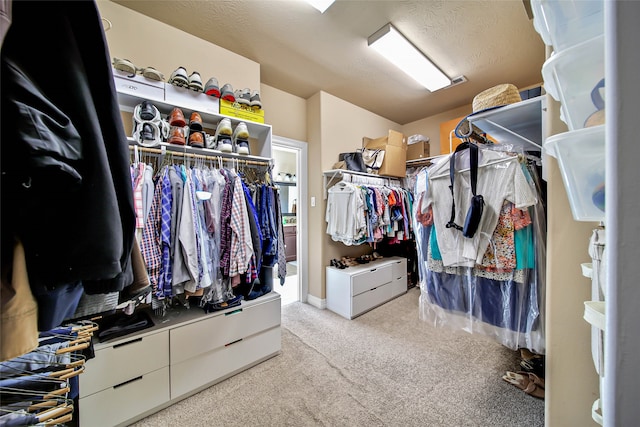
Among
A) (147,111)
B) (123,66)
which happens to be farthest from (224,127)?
(123,66)

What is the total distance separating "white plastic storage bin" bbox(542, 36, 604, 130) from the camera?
46cm

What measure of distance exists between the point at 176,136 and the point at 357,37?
5.58 feet

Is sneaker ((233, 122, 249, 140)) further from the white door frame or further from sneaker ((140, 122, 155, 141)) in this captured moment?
the white door frame

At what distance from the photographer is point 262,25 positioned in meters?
1.86

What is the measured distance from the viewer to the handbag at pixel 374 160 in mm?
3205

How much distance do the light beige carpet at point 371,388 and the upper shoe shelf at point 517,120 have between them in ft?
5.19

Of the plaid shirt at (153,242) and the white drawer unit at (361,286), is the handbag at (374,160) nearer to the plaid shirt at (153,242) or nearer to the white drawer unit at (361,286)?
the white drawer unit at (361,286)

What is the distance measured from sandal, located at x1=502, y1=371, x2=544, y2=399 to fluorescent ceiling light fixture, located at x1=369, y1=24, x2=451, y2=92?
2.77 m

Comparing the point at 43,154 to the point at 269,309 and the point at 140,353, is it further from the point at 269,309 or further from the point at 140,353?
the point at 269,309

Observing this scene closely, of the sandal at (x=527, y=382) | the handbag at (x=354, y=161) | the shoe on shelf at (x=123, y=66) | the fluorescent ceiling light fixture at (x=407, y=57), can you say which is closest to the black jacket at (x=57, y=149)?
the shoe on shelf at (x=123, y=66)

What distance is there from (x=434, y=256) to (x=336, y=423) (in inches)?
44.4

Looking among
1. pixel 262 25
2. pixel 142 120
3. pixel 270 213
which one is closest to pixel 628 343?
pixel 270 213

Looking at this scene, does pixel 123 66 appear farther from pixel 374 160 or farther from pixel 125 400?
pixel 374 160

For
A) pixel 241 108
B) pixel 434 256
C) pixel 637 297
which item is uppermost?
pixel 241 108
